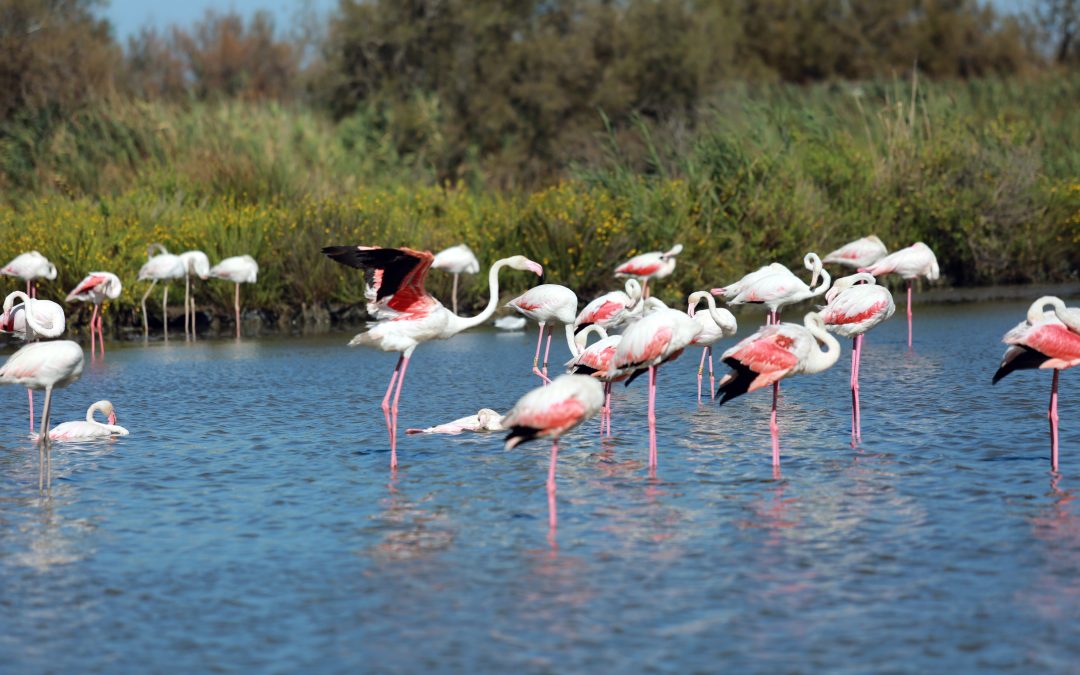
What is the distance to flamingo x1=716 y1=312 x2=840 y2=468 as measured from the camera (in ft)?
27.0

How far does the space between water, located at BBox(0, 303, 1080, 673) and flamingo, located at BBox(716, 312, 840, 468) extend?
19.4 inches

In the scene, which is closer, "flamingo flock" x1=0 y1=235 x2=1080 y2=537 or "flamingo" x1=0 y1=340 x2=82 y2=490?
"flamingo flock" x1=0 y1=235 x2=1080 y2=537

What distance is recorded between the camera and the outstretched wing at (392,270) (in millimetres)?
8852

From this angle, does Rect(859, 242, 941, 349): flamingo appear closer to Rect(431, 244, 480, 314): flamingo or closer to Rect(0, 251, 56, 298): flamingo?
Rect(431, 244, 480, 314): flamingo

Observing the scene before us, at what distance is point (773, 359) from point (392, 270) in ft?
8.24

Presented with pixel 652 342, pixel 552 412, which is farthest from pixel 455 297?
pixel 552 412

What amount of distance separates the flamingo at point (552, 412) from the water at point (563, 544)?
0.47 m

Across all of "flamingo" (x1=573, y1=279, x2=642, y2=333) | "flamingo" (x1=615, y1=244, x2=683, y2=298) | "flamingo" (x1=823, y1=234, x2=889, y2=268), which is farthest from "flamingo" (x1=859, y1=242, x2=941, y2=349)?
"flamingo" (x1=573, y1=279, x2=642, y2=333)

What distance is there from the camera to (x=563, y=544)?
670 centimetres

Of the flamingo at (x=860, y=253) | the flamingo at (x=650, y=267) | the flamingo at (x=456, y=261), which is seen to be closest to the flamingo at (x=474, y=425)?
the flamingo at (x=650, y=267)

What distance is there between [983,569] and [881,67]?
42363mm

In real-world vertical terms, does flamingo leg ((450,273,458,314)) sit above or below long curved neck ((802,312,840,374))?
below

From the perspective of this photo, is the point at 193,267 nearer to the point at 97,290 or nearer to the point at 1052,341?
the point at 97,290

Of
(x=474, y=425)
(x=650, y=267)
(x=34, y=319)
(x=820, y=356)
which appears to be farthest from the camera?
(x=34, y=319)
